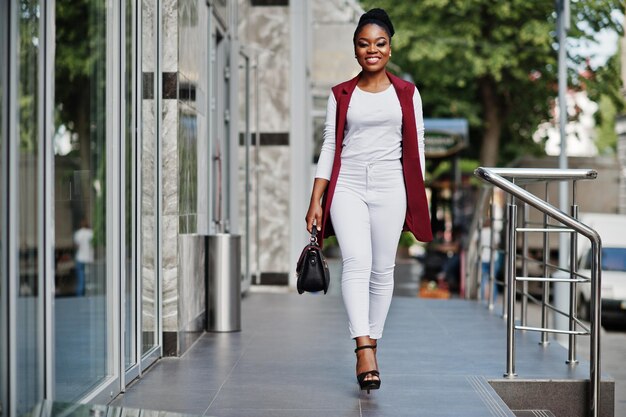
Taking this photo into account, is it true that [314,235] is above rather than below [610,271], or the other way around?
above

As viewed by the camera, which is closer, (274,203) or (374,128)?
(374,128)

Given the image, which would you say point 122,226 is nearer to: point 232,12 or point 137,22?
point 137,22

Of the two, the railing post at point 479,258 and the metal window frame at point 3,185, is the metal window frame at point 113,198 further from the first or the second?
the railing post at point 479,258

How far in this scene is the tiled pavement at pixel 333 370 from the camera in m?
5.19

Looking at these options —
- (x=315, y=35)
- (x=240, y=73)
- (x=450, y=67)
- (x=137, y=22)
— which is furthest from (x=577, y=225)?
(x=450, y=67)

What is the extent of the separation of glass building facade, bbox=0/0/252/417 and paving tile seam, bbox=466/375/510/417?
180cm

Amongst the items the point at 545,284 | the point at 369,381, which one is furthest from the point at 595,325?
the point at 369,381

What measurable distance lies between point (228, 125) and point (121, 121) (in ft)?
18.7

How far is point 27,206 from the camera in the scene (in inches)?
153

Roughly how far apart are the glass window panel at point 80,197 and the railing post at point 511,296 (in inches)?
84.3

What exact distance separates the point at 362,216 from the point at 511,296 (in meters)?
1.03

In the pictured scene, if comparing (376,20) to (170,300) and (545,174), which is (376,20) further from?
(170,300)

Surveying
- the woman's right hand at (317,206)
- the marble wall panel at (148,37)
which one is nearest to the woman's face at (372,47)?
the woman's right hand at (317,206)

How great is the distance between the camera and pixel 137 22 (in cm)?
614
